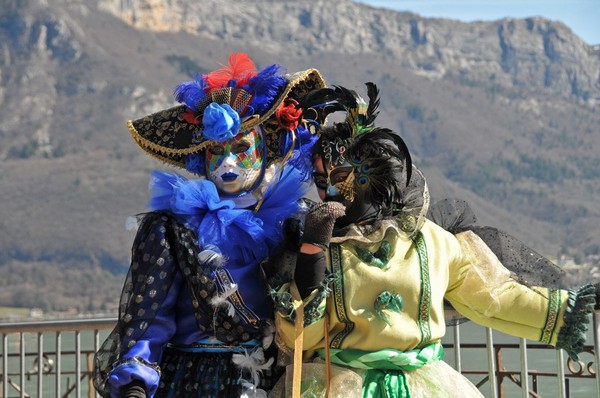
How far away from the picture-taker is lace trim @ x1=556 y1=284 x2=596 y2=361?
11.1ft

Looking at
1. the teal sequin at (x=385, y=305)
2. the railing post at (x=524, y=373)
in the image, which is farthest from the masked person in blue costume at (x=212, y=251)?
the railing post at (x=524, y=373)

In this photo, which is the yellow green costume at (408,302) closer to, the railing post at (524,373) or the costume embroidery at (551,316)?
the costume embroidery at (551,316)

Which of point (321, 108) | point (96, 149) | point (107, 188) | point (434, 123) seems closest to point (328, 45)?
point (434, 123)

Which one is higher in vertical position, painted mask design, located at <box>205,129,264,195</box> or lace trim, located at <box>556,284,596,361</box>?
painted mask design, located at <box>205,129,264,195</box>

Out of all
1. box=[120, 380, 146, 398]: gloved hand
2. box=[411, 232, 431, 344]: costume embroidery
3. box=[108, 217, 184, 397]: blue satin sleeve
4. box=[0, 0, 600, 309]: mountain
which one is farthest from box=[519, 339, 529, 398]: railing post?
box=[0, 0, 600, 309]: mountain

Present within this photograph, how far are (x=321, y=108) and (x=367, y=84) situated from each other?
24 centimetres

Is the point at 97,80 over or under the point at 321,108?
under

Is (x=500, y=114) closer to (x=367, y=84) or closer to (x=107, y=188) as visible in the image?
(x=107, y=188)

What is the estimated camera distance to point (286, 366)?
3.30 m

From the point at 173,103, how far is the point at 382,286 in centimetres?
12346

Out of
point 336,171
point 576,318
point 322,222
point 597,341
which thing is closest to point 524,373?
point 597,341

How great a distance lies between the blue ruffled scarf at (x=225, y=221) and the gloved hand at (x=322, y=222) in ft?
0.76

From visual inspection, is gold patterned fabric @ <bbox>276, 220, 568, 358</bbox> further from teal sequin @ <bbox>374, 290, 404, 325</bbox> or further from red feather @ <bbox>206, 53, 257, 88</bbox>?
red feather @ <bbox>206, 53, 257, 88</bbox>

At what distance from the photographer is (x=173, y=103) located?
125m
